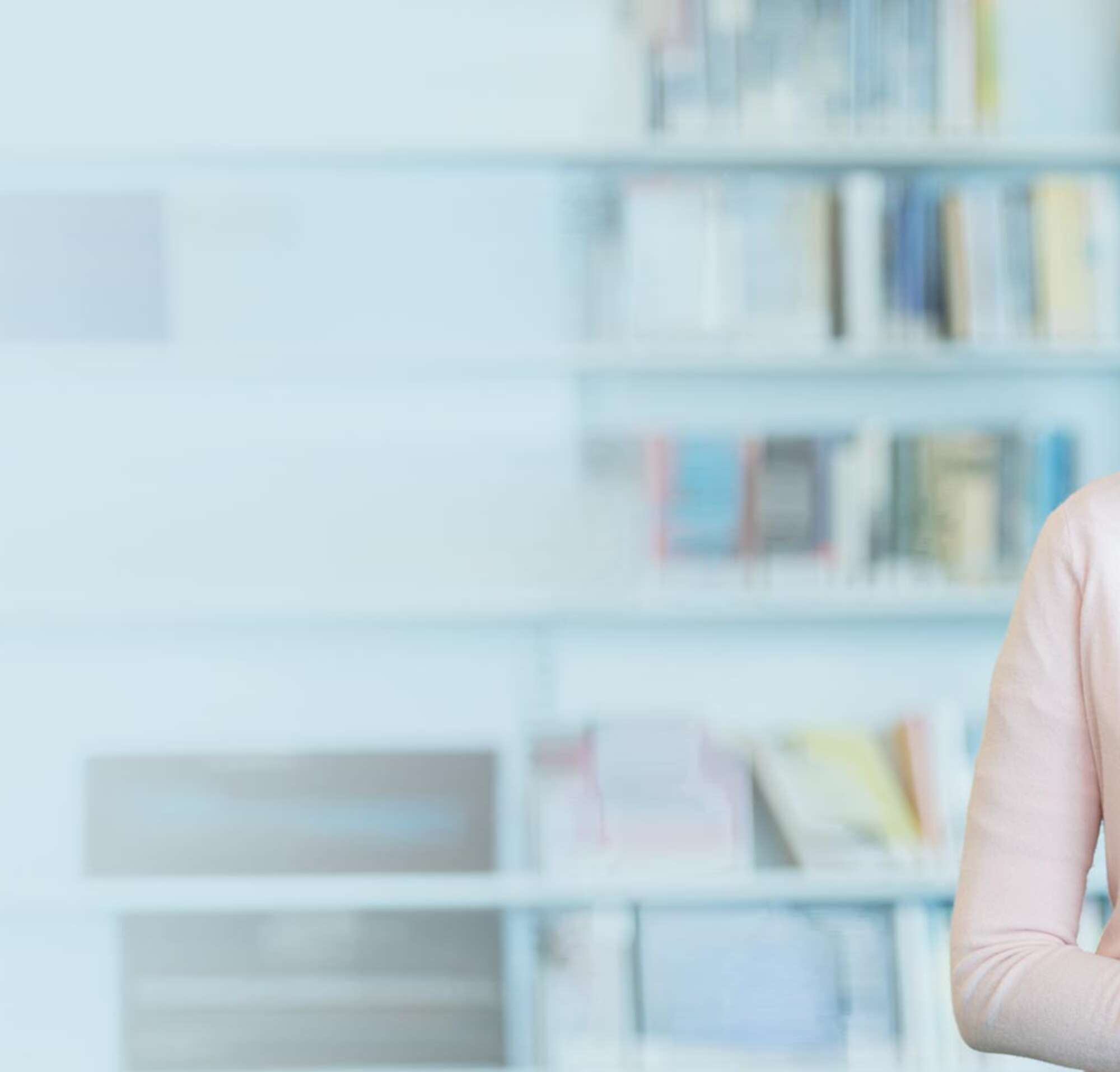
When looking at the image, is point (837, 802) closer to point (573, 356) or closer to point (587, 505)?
point (587, 505)

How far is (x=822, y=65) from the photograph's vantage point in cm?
221

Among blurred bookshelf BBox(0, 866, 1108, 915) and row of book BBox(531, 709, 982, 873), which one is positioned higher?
row of book BBox(531, 709, 982, 873)

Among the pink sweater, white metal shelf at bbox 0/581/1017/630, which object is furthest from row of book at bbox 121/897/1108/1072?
the pink sweater

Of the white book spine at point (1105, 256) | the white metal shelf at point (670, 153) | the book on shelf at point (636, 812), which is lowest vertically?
the book on shelf at point (636, 812)

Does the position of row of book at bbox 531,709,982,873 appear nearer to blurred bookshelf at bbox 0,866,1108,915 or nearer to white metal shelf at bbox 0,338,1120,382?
blurred bookshelf at bbox 0,866,1108,915

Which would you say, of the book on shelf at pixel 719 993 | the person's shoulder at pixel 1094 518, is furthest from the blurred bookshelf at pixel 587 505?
the person's shoulder at pixel 1094 518

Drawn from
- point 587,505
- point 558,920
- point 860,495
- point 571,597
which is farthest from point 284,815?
point 860,495

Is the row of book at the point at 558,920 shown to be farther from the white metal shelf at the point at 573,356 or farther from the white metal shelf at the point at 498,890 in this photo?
the white metal shelf at the point at 573,356

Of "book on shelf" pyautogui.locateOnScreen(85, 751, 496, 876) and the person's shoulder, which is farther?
"book on shelf" pyautogui.locateOnScreen(85, 751, 496, 876)

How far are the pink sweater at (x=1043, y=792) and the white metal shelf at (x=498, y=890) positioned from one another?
54.4 inches

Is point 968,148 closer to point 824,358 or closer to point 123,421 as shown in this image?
point 824,358

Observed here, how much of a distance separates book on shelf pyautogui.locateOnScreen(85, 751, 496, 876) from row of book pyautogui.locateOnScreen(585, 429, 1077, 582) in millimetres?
513

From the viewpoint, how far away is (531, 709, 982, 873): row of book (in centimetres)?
221

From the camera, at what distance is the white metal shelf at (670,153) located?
7.27ft
